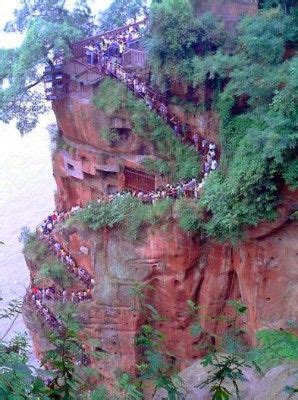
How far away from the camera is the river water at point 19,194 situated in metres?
27.8

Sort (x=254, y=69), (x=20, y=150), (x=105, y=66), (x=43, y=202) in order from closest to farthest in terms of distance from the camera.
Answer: (x=254, y=69), (x=105, y=66), (x=43, y=202), (x=20, y=150)

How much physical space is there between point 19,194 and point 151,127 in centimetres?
2280

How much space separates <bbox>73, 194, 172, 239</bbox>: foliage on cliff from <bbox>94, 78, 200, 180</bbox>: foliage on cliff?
1.82 meters

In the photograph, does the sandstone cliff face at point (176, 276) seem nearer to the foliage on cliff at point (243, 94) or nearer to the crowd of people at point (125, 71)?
the foliage on cliff at point (243, 94)

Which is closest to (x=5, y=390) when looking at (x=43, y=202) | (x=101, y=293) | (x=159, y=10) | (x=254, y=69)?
(x=254, y=69)

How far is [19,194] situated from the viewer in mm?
35750

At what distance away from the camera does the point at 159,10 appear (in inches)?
519

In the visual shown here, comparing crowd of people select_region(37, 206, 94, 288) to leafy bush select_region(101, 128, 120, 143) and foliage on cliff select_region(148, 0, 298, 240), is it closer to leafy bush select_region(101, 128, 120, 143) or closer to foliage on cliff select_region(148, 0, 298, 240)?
leafy bush select_region(101, 128, 120, 143)

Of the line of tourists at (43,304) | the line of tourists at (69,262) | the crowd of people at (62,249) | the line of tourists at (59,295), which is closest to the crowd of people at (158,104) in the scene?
the crowd of people at (62,249)

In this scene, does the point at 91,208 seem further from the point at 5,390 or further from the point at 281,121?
the point at 5,390

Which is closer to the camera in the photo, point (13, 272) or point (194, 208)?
point (194, 208)

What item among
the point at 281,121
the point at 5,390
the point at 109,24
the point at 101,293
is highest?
the point at 109,24

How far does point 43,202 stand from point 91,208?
2137 cm

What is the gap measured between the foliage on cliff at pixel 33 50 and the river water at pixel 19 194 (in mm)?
10043
